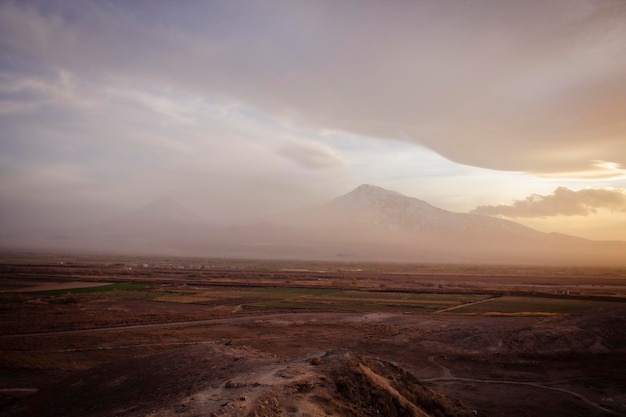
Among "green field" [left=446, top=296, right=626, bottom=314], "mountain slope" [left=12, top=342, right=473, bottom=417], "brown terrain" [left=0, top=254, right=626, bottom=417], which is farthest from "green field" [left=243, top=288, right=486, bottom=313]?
"mountain slope" [left=12, top=342, right=473, bottom=417]

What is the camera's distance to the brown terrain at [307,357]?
15469 millimetres

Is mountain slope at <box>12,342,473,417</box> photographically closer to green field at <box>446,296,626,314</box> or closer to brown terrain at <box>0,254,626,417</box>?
brown terrain at <box>0,254,626,417</box>

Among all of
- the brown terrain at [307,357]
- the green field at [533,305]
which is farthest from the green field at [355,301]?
the green field at [533,305]

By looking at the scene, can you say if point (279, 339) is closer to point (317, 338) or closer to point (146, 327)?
point (317, 338)

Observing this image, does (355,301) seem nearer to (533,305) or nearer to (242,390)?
(533,305)

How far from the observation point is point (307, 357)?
19.6 m

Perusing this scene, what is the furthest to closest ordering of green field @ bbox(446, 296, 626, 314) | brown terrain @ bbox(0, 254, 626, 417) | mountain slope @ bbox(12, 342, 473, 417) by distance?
green field @ bbox(446, 296, 626, 314) → brown terrain @ bbox(0, 254, 626, 417) → mountain slope @ bbox(12, 342, 473, 417)

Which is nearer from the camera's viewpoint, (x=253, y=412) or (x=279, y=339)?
(x=253, y=412)

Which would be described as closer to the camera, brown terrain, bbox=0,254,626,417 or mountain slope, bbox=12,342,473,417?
mountain slope, bbox=12,342,473,417

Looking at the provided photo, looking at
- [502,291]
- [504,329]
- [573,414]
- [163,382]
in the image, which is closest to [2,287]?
[163,382]

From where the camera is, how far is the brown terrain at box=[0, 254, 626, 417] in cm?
1547

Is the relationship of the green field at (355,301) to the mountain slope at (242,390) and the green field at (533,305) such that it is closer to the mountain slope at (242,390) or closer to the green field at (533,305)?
the green field at (533,305)

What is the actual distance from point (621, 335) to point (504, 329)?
27.5 feet

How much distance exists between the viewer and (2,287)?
240 feet
